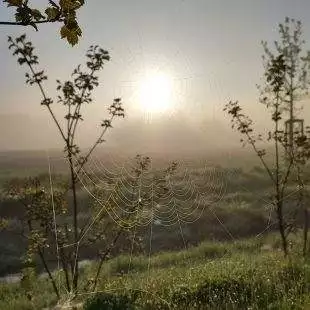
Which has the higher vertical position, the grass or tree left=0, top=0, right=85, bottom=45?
tree left=0, top=0, right=85, bottom=45

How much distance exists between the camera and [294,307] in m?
7.47

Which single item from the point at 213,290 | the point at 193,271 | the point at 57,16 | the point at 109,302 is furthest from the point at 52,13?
the point at 193,271

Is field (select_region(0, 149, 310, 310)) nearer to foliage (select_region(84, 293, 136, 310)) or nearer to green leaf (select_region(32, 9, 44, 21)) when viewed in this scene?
foliage (select_region(84, 293, 136, 310))

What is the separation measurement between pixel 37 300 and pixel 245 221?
14.1 metres

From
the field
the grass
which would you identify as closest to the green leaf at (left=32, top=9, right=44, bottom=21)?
the field

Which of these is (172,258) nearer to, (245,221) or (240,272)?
(240,272)

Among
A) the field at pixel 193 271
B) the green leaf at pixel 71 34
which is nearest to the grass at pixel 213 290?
the field at pixel 193 271

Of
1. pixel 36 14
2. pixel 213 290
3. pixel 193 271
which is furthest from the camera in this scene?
pixel 193 271

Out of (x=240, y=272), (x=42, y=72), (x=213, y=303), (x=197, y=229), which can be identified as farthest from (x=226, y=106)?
(x=197, y=229)

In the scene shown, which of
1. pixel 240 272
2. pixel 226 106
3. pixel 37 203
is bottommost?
pixel 240 272

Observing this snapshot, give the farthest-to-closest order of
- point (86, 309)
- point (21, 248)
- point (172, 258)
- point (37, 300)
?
point (21, 248) < point (172, 258) < point (37, 300) < point (86, 309)

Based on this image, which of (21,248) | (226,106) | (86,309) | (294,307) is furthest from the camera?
(21,248)

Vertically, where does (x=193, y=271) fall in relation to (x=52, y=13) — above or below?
below

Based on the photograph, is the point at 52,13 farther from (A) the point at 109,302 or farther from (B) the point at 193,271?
(B) the point at 193,271
